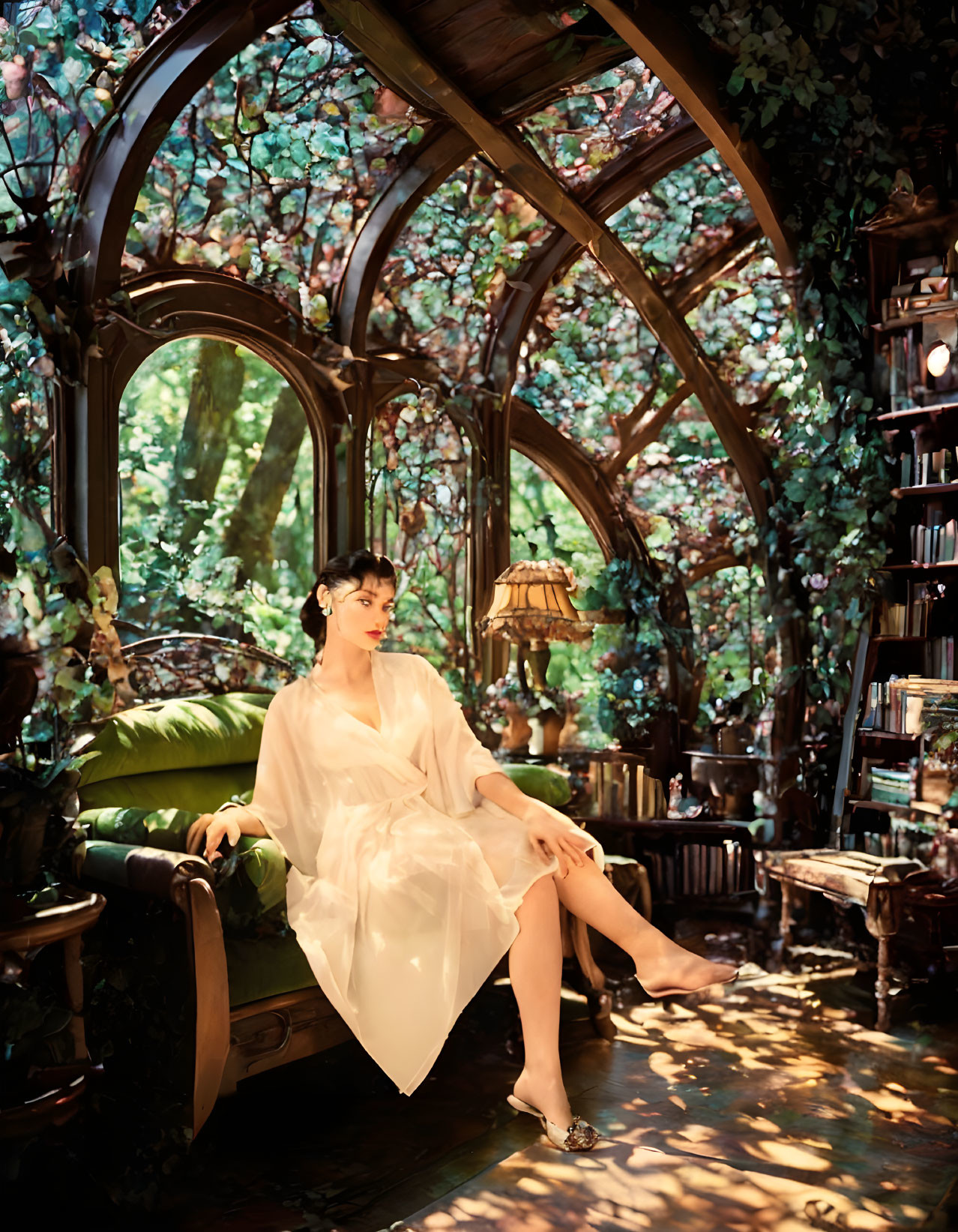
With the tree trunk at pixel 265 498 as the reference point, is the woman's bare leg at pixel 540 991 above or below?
below

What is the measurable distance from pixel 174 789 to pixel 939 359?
10.2ft

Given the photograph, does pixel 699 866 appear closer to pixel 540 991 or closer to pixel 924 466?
pixel 924 466

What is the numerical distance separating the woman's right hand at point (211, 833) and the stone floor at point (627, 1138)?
2.24 feet

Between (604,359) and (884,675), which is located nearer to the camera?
(884,675)

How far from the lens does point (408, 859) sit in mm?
2752

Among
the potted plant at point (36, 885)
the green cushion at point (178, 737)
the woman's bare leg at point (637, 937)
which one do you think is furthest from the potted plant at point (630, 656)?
the potted plant at point (36, 885)

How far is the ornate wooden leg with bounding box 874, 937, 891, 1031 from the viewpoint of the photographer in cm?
347

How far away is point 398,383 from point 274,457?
266 centimetres

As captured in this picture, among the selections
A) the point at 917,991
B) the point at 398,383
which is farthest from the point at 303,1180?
the point at 398,383

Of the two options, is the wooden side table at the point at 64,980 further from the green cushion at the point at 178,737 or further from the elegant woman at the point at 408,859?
the green cushion at the point at 178,737

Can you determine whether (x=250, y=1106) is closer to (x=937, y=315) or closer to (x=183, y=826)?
(x=183, y=826)

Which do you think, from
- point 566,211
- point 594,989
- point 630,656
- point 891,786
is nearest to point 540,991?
point 594,989

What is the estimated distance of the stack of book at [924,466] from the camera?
4.15m

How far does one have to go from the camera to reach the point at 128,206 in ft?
11.6
